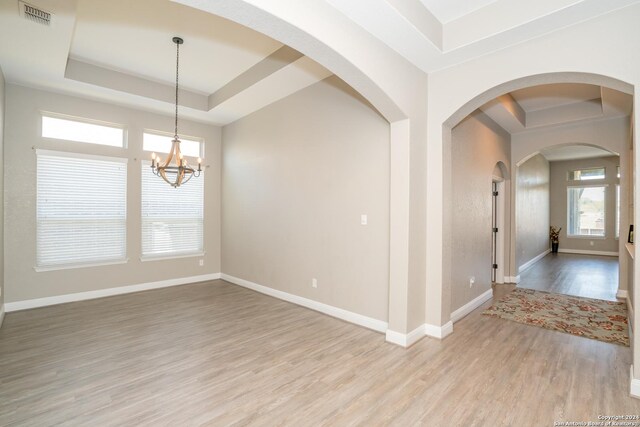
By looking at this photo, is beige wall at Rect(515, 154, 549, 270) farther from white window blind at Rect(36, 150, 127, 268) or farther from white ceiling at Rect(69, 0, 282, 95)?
white window blind at Rect(36, 150, 127, 268)

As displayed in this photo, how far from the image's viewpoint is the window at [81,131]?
15.4ft

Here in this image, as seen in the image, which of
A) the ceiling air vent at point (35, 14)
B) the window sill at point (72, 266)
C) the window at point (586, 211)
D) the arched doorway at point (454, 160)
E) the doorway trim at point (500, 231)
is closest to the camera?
the ceiling air vent at point (35, 14)

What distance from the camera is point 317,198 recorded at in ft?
14.6

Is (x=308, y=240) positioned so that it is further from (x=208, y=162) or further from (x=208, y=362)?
(x=208, y=162)

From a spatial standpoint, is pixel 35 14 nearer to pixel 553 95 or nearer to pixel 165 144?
pixel 165 144

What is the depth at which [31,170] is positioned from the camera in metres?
4.47

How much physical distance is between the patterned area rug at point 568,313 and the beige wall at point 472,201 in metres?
0.51

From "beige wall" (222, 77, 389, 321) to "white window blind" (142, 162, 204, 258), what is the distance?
81cm

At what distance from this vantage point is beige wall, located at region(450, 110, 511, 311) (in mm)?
4223

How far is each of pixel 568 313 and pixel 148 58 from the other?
6.95m

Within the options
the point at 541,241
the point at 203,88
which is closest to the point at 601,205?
the point at 541,241

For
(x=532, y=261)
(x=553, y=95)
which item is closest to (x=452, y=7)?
(x=553, y=95)

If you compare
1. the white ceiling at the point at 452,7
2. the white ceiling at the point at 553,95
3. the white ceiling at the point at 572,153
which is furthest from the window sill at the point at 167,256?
the white ceiling at the point at 572,153

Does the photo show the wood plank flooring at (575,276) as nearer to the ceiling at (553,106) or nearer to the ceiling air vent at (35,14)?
the ceiling at (553,106)
